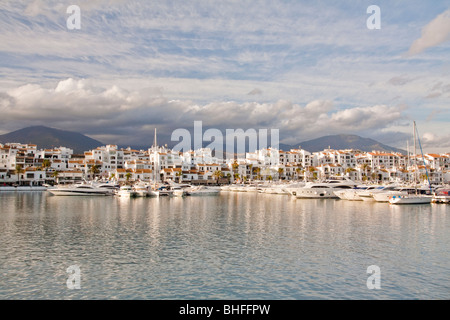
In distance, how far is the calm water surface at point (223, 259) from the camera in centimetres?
1207

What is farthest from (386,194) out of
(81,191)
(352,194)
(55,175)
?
(55,175)

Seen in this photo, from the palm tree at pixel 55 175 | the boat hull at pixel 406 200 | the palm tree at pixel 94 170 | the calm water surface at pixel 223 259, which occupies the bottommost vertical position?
the calm water surface at pixel 223 259

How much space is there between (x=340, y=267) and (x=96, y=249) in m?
11.4

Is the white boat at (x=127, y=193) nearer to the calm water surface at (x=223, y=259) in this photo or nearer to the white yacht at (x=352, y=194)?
the calm water surface at (x=223, y=259)

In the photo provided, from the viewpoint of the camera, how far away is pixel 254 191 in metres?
82.3

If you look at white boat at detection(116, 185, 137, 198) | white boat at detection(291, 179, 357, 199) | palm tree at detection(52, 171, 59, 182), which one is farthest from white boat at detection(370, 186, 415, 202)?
palm tree at detection(52, 171, 59, 182)

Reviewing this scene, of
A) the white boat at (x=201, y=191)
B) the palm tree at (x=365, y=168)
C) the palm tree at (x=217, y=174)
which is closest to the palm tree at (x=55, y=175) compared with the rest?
the palm tree at (x=217, y=174)

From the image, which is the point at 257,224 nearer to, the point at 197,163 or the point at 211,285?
the point at 211,285

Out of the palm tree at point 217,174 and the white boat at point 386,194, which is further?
the palm tree at point 217,174

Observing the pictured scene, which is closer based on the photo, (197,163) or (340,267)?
(340,267)

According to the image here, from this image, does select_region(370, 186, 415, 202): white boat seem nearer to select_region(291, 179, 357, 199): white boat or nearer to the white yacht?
the white yacht

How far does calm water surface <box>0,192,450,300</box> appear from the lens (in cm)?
1207

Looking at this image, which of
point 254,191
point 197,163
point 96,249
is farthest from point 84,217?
point 197,163

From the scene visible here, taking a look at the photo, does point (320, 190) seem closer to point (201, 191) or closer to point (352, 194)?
point (352, 194)
